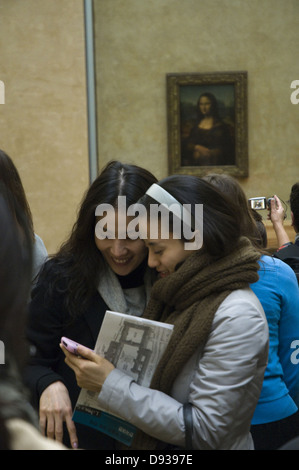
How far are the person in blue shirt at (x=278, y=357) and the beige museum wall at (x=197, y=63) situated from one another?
307 inches

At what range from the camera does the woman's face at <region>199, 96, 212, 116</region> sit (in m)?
10.3

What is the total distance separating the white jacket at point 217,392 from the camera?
1.90 metres

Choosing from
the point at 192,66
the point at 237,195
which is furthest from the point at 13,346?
the point at 192,66

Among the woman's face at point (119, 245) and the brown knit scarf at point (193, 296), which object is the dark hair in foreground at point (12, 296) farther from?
the woman's face at point (119, 245)

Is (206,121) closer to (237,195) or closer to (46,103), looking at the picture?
(46,103)

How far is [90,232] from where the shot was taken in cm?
257

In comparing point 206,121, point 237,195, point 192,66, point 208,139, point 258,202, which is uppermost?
point 192,66

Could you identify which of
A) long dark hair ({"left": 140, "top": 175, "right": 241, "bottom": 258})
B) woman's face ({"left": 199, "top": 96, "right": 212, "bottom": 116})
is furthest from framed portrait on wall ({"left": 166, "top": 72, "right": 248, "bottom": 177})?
long dark hair ({"left": 140, "top": 175, "right": 241, "bottom": 258})

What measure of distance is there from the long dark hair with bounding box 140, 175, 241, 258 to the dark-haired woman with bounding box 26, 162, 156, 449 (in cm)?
38

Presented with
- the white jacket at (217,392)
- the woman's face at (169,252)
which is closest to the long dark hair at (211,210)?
the woman's face at (169,252)

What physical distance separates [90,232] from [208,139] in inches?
318

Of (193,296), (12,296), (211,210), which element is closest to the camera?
(12,296)

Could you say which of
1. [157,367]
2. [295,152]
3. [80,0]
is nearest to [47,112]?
[80,0]

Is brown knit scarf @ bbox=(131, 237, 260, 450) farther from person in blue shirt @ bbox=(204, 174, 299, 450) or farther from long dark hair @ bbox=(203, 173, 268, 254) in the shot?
long dark hair @ bbox=(203, 173, 268, 254)
